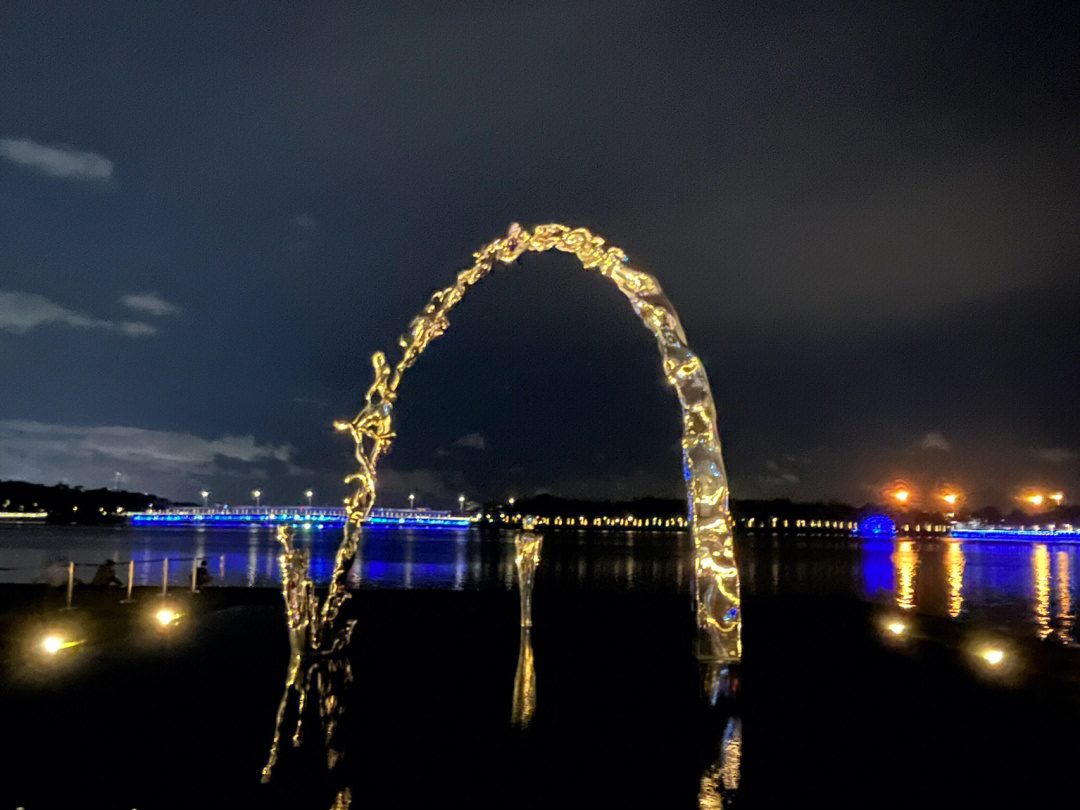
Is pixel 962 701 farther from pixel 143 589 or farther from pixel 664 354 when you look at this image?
pixel 143 589

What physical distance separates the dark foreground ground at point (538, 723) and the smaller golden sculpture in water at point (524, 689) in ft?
0.35

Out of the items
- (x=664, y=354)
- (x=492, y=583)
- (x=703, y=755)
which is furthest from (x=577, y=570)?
(x=703, y=755)

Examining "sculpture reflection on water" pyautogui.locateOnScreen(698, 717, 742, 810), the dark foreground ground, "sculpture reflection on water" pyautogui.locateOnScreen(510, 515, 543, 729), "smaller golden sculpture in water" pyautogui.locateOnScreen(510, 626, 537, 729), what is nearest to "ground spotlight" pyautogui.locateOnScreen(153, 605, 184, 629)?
the dark foreground ground

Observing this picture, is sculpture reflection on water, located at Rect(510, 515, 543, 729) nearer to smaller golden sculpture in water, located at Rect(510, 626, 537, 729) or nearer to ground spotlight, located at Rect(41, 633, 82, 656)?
smaller golden sculpture in water, located at Rect(510, 626, 537, 729)

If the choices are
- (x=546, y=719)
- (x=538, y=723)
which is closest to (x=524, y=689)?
(x=546, y=719)

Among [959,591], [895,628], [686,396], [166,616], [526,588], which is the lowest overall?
[959,591]

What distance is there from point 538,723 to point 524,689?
4.86 feet

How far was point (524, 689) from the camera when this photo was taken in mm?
9680

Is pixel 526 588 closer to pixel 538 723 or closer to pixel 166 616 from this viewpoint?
pixel 538 723

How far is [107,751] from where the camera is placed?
7098 millimetres

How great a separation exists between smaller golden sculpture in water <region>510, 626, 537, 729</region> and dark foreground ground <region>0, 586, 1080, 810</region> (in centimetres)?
11

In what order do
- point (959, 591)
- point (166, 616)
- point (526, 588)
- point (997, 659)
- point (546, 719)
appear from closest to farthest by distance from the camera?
point (546, 719)
point (526, 588)
point (997, 659)
point (166, 616)
point (959, 591)

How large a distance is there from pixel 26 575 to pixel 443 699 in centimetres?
3684

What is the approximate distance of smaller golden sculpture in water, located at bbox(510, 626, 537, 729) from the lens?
8.42 meters
